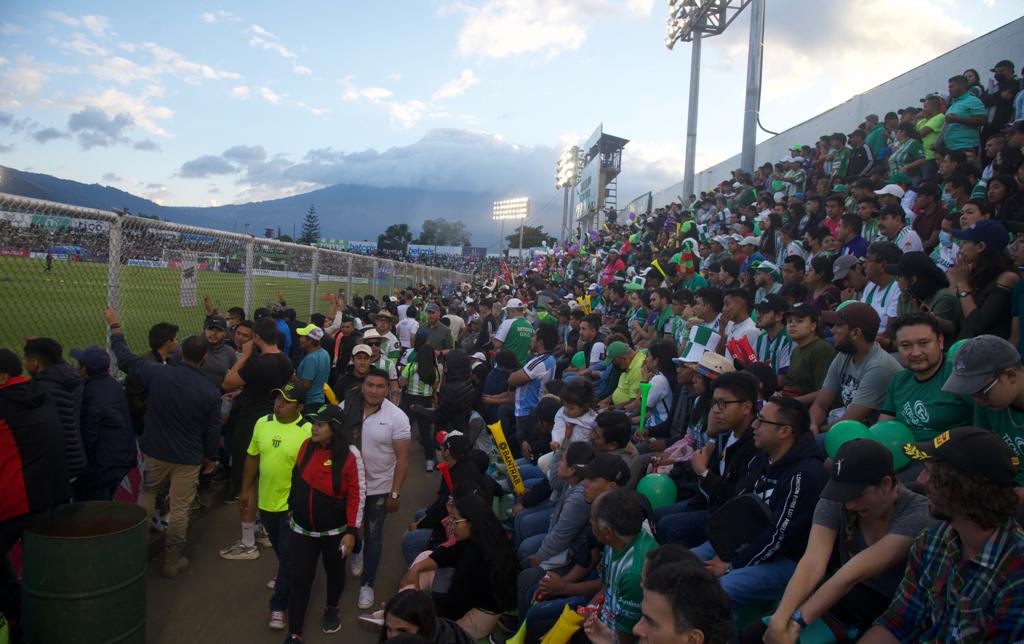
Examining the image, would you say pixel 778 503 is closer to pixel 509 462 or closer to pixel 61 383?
pixel 509 462

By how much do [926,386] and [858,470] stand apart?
1219 mm

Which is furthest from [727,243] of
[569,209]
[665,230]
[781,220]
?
[569,209]

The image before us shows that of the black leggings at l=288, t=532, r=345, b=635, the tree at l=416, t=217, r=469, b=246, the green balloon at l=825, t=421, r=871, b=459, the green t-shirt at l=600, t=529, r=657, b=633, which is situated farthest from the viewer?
the tree at l=416, t=217, r=469, b=246

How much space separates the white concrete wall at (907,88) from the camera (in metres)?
8.91

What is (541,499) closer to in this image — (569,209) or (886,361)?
(886,361)

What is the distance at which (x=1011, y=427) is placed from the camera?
107 inches

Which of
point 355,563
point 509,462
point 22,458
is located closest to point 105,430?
point 22,458

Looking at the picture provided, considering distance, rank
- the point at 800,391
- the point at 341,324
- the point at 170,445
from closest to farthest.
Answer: the point at 800,391 < the point at 170,445 < the point at 341,324

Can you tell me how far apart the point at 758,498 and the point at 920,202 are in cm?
509

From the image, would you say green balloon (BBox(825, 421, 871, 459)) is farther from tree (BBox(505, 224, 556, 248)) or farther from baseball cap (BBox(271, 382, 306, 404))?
tree (BBox(505, 224, 556, 248))

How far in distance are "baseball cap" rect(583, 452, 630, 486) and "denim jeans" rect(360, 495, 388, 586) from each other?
80.7 inches

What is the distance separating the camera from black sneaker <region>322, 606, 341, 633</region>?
4641mm

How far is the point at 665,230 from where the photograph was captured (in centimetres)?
1697

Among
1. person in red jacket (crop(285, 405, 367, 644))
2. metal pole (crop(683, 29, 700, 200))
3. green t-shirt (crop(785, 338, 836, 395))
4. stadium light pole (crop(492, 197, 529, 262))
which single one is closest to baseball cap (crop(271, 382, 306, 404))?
person in red jacket (crop(285, 405, 367, 644))
